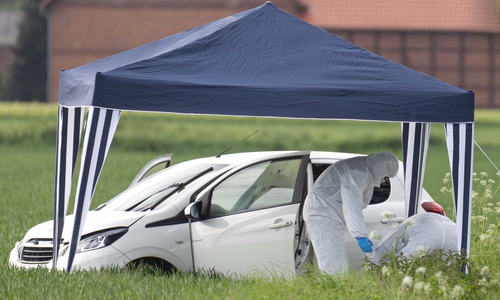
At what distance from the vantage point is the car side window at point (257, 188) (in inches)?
311

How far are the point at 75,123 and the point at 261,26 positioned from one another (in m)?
2.17

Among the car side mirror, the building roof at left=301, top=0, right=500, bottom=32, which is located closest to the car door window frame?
the car side mirror

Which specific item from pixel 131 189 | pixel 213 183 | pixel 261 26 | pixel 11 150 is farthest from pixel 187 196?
pixel 11 150

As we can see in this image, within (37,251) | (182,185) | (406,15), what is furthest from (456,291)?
(406,15)

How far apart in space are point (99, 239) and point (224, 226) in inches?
46.7

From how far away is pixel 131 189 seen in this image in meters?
8.80

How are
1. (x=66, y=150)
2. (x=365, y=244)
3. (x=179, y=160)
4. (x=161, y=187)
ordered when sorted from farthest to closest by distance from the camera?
(x=179, y=160) < (x=161, y=187) < (x=66, y=150) < (x=365, y=244)

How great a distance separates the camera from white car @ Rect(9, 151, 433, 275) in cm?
764

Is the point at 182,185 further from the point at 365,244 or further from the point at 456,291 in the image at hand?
the point at 456,291

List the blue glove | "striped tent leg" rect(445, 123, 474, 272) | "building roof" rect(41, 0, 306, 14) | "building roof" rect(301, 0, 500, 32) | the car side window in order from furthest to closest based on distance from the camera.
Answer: "building roof" rect(41, 0, 306, 14), "building roof" rect(301, 0, 500, 32), the car side window, "striped tent leg" rect(445, 123, 474, 272), the blue glove

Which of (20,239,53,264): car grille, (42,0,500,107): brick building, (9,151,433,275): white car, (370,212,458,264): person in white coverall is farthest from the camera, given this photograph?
(42,0,500,107): brick building

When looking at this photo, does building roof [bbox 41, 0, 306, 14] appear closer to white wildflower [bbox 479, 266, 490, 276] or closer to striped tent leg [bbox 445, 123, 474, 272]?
striped tent leg [bbox 445, 123, 474, 272]

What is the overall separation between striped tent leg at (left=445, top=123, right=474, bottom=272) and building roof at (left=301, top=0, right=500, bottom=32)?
128 ft

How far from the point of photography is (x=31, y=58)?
6291cm
